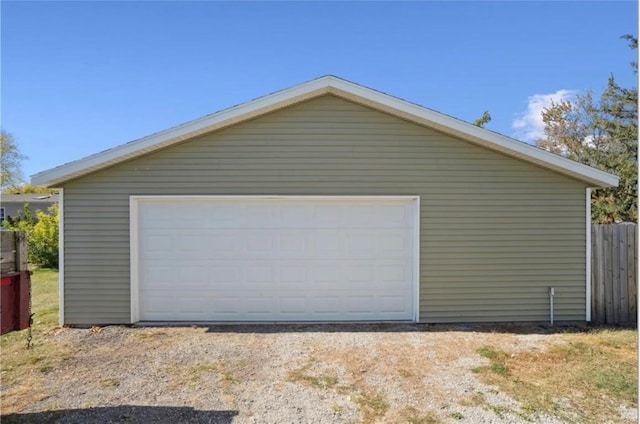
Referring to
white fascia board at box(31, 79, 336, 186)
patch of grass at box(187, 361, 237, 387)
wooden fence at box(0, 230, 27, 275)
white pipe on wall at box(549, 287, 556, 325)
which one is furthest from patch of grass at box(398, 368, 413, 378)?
white fascia board at box(31, 79, 336, 186)

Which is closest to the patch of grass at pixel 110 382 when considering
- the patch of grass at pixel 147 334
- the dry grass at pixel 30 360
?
the dry grass at pixel 30 360

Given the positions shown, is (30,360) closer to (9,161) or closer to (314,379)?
(314,379)

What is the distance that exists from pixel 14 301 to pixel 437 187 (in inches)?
231

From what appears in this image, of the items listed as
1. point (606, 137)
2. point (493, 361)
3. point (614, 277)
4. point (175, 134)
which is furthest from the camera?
point (606, 137)

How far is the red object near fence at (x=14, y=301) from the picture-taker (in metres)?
3.24

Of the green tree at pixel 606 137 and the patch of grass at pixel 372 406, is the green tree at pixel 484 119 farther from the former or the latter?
the patch of grass at pixel 372 406

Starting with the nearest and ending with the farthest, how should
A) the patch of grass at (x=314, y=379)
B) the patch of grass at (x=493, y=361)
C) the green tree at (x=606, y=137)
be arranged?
the patch of grass at (x=314, y=379) < the patch of grass at (x=493, y=361) < the green tree at (x=606, y=137)

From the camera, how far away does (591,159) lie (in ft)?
58.2

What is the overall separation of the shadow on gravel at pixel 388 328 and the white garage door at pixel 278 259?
0.63 ft

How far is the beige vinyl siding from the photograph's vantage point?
6.33 meters

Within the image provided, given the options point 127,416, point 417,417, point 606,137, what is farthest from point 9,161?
point 606,137

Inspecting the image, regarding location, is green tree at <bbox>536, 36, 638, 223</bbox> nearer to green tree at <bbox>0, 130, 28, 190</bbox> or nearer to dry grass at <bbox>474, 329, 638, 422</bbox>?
dry grass at <bbox>474, 329, 638, 422</bbox>

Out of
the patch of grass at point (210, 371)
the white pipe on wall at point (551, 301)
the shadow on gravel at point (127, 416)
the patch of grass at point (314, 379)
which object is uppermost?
the white pipe on wall at point (551, 301)

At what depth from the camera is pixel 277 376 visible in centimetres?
429
